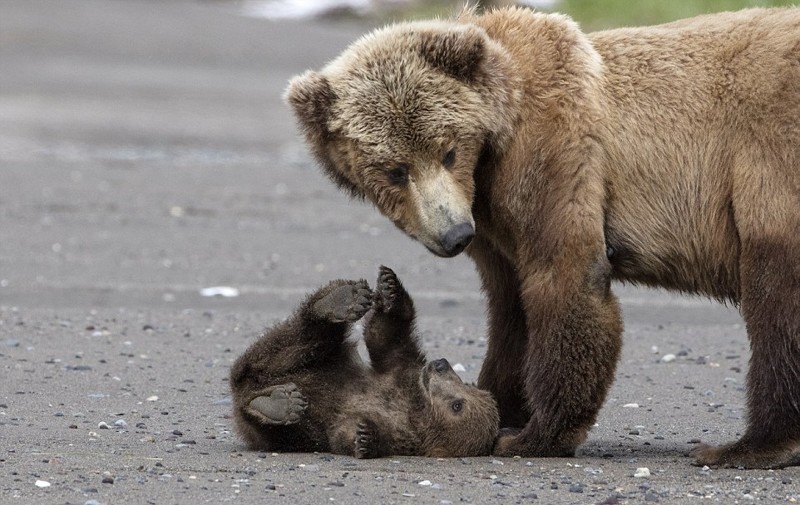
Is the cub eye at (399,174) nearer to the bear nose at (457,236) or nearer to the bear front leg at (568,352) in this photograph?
the bear nose at (457,236)

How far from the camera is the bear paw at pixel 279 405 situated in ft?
22.0

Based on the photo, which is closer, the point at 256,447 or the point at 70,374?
the point at 256,447

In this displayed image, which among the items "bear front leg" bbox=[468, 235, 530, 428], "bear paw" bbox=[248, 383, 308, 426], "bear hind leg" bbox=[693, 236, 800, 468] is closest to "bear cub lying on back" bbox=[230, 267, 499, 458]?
"bear paw" bbox=[248, 383, 308, 426]

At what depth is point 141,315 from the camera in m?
10.0

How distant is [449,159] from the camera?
6539mm

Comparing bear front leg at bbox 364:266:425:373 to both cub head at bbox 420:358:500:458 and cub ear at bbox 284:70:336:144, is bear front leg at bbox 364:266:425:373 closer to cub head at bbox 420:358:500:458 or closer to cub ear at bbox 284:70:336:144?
cub head at bbox 420:358:500:458

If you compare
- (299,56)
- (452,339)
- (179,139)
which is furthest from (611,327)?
(299,56)

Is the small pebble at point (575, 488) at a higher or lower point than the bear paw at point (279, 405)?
lower

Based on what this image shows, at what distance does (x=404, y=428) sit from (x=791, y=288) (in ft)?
6.34

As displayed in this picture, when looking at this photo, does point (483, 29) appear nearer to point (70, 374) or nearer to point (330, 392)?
point (330, 392)

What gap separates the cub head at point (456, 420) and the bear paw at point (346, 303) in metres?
0.53

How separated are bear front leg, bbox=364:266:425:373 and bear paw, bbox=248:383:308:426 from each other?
633 mm

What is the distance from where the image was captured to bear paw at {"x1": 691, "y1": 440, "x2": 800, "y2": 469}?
255 inches

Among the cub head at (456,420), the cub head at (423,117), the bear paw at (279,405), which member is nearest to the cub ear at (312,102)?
the cub head at (423,117)
